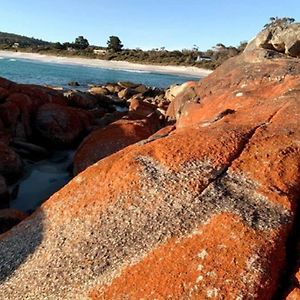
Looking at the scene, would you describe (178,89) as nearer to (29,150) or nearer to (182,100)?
(182,100)

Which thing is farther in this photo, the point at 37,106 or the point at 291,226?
the point at 37,106

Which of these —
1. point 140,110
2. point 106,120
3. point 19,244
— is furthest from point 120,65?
point 19,244

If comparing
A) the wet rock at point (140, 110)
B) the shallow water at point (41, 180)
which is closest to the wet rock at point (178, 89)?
the wet rock at point (140, 110)

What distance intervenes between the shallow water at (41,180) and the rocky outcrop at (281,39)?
6.17 meters

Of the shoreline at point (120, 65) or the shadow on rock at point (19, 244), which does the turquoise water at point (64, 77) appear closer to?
the shoreline at point (120, 65)

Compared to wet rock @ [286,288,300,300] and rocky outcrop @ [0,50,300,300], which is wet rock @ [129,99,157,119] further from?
wet rock @ [286,288,300,300]

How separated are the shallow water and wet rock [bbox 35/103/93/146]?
0.52 m

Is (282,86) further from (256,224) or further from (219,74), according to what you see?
(256,224)

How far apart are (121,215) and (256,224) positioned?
5.19 ft

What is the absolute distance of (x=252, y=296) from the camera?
154 inches

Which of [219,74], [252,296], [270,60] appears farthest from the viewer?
[219,74]

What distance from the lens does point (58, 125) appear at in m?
13.0

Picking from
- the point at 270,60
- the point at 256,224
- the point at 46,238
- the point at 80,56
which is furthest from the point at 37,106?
the point at 80,56

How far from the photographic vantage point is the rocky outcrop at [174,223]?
4.23 m
